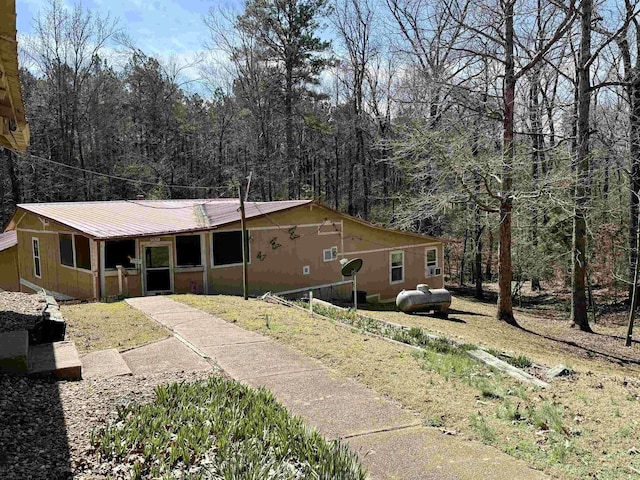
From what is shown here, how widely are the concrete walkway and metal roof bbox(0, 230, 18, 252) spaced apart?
617 inches

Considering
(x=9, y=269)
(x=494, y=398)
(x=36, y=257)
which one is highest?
(x=36, y=257)

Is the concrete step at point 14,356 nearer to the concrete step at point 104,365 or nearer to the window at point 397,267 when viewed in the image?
the concrete step at point 104,365

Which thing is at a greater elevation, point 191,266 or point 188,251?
point 188,251

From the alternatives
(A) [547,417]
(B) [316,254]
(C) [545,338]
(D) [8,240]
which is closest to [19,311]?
(A) [547,417]

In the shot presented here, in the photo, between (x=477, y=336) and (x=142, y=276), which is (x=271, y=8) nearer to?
(x=142, y=276)

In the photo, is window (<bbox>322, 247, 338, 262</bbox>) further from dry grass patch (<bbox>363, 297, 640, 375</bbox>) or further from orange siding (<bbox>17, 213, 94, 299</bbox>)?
orange siding (<bbox>17, 213, 94, 299</bbox>)

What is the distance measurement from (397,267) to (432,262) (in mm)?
2218

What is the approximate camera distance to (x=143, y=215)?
58.4 ft

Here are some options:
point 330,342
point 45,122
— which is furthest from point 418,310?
point 45,122

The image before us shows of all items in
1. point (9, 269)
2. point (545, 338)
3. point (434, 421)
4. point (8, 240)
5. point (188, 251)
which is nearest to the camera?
point (434, 421)

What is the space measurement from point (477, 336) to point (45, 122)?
30.2m

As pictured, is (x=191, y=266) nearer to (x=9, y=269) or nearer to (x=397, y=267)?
(x=397, y=267)

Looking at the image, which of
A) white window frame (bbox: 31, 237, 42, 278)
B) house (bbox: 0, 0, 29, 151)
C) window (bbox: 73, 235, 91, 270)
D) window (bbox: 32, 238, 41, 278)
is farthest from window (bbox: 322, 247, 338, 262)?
house (bbox: 0, 0, 29, 151)

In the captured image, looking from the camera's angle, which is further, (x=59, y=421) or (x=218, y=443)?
(x=59, y=421)
